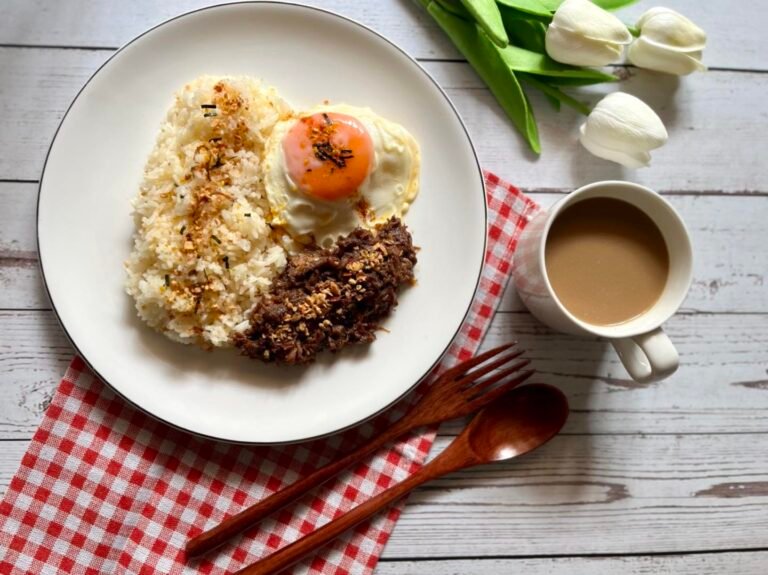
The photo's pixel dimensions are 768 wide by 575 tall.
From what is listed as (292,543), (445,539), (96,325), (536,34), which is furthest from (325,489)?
(536,34)

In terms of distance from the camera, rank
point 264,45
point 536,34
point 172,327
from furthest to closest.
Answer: point 536,34 → point 264,45 → point 172,327

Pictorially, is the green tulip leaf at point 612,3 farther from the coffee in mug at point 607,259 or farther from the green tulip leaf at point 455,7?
the coffee in mug at point 607,259

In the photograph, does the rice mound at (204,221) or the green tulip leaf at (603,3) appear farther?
the green tulip leaf at (603,3)

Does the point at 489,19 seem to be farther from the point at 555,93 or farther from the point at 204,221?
the point at 204,221

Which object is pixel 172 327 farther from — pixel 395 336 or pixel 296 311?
pixel 395 336

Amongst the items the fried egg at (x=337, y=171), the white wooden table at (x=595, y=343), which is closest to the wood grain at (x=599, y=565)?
the white wooden table at (x=595, y=343)

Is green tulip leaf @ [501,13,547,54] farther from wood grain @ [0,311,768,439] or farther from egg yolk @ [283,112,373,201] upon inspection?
wood grain @ [0,311,768,439]
